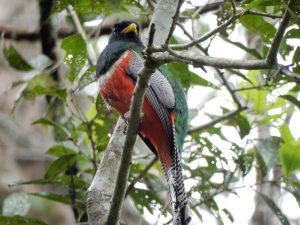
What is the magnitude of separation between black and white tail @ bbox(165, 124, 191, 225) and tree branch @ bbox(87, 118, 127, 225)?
1.01ft

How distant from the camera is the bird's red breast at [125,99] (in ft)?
13.0

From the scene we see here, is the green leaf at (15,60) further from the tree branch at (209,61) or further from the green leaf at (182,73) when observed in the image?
the tree branch at (209,61)

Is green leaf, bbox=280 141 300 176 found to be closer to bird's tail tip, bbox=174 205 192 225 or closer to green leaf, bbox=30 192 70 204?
bird's tail tip, bbox=174 205 192 225

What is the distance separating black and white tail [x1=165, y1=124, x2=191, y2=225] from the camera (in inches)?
128

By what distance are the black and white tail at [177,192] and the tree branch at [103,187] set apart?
0.31 meters

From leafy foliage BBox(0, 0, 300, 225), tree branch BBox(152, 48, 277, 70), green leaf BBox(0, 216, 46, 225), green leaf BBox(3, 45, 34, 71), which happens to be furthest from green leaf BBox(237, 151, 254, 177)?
tree branch BBox(152, 48, 277, 70)

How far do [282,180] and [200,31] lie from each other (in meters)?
1.42

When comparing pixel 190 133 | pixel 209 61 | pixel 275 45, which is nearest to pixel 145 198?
pixel 190 133

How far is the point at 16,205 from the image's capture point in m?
4.14

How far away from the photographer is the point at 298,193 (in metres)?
4.02

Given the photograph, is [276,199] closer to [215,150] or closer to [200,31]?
[215,150]

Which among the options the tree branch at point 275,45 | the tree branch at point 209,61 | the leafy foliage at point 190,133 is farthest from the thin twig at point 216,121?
the tree branch at point 275,45

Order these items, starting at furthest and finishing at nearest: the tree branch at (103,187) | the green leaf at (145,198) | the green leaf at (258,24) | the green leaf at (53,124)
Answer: the green leaf at (145,198)
the green leaf at (53,124)
the green leaf at (258,24)
the tree branch at (103,187)

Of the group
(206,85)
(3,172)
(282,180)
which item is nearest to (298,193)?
(282,180)
